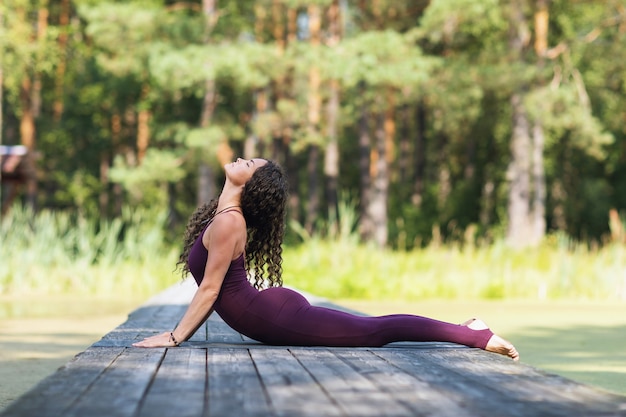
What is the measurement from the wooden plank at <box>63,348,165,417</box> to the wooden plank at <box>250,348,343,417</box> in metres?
0.37

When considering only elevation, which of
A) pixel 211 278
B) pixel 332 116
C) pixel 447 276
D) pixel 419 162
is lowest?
pixel 447 276

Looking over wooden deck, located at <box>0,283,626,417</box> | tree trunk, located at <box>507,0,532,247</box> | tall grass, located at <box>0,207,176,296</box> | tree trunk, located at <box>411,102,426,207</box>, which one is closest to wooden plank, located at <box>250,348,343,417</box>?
wooden deck, located at <box>0,283,626,417</box>

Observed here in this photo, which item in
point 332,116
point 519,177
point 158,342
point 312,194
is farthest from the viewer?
point 312,194

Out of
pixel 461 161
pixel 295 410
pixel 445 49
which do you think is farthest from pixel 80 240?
pixel 461 161

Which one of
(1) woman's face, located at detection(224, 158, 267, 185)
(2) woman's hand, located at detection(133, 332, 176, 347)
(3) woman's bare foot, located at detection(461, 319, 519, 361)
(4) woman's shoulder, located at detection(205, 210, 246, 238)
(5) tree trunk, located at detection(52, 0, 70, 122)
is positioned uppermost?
(5) tree trunk, located at detection(52, 0, 70, 122)

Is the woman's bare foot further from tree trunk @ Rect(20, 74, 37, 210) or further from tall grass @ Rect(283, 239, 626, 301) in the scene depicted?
tree trunk @ Rect(20, 74, 37, 210)

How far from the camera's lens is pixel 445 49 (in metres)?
24.1

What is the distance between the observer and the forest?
18062 mm

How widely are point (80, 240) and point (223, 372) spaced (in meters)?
10.2

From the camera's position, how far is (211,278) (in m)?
4.35

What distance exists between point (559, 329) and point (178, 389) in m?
6.12

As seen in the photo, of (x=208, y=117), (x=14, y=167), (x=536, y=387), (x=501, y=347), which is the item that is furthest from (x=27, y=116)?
(x=536, y=387)

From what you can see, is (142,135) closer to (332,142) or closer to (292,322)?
(332,142)

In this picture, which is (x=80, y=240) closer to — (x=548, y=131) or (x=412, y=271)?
(x=412, y=271)
